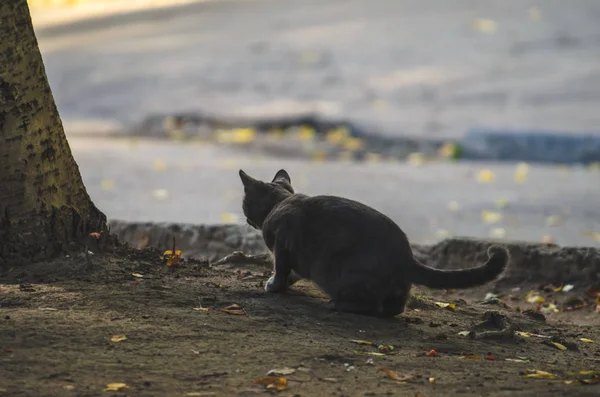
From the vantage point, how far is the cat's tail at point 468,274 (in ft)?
17.1

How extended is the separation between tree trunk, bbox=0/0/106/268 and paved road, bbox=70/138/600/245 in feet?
12.7

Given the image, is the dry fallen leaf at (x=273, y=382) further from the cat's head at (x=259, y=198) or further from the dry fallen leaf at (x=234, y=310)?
the cat's head at (x=259, y=198)

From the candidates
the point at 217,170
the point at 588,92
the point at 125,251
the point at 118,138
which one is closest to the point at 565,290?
the point at 125,251

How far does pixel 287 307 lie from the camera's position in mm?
5375

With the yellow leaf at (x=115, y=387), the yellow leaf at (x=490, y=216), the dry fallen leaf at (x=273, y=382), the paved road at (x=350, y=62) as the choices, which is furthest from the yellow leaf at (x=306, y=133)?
the yellow leaf at (x=115, y=387)

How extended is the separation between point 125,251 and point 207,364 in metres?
1.87

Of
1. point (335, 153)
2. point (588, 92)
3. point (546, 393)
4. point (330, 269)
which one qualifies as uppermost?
point (588, 92)

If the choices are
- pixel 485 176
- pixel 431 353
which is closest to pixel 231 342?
pixel 431 353

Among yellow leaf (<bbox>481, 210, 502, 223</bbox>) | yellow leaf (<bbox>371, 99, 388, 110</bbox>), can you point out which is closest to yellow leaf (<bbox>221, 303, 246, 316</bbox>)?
yellow leaf (<bbox>481, 210, 502, 223</bbox>)

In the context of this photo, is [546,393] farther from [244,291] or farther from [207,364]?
[244,291]

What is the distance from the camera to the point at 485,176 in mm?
11609

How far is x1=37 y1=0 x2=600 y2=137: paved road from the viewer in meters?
13.5

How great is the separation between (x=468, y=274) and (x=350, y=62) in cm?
1042

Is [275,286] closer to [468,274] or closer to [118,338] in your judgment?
[468,274]
